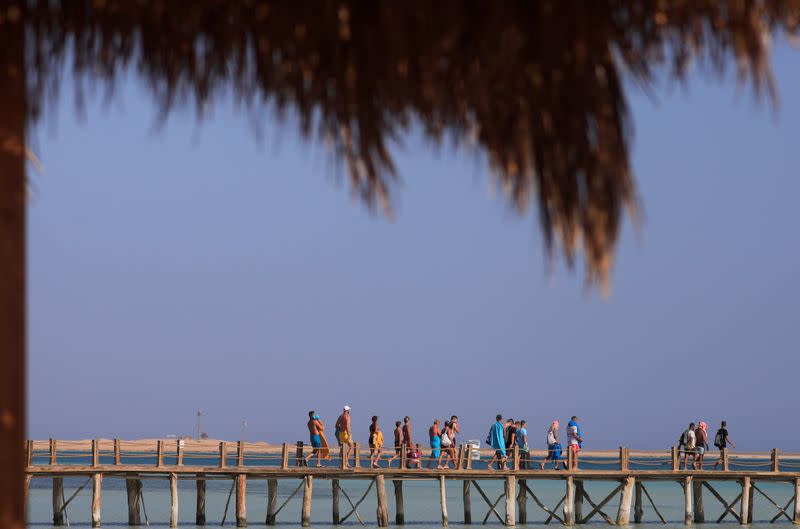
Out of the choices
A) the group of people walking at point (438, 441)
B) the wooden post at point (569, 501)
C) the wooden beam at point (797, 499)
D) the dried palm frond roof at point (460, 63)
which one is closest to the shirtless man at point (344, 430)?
the group of people walking at point (438, 441)

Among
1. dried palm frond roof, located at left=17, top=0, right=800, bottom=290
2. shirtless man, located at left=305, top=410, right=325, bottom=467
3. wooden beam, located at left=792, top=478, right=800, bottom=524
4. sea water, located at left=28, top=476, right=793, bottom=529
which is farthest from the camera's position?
sea water, located at left=28, top=476, right=793, bottom=529

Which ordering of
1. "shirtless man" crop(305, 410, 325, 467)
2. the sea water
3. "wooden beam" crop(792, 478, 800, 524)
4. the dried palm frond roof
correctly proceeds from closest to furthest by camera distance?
the dried palm frond roof
"shirtless man" crop(305, 410, 325, 467)
"wooden beam" crop(792, 478, 800, 524)
the sea water

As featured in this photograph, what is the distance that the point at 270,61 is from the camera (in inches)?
167

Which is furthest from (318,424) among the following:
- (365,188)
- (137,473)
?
(365,188)

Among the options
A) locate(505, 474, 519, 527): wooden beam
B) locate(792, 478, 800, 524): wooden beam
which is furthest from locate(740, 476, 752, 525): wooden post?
locate(505, 474, 519, 527): wooden beam

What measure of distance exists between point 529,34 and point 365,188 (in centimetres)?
75

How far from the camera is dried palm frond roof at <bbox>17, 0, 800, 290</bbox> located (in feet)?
13.1

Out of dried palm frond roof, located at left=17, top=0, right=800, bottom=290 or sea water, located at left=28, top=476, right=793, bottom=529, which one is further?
sea water, located at left=28, top=476, right=793, bottom=529

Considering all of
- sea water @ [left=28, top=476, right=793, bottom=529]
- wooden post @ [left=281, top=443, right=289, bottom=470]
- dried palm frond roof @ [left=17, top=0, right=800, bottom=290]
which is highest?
dried palm frond roof @ [left=17, top=0, right=800, bottom=290]

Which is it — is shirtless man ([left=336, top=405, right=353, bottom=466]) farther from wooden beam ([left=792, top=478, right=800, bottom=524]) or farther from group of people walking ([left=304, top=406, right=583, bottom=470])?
wooden beam ([left=792, top=478, right=800, bottom=524])

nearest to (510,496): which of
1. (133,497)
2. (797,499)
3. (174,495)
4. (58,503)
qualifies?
(174,495)

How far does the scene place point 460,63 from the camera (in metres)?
4.12

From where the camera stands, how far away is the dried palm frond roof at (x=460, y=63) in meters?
4.00

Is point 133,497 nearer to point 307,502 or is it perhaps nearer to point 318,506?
point 307,502
